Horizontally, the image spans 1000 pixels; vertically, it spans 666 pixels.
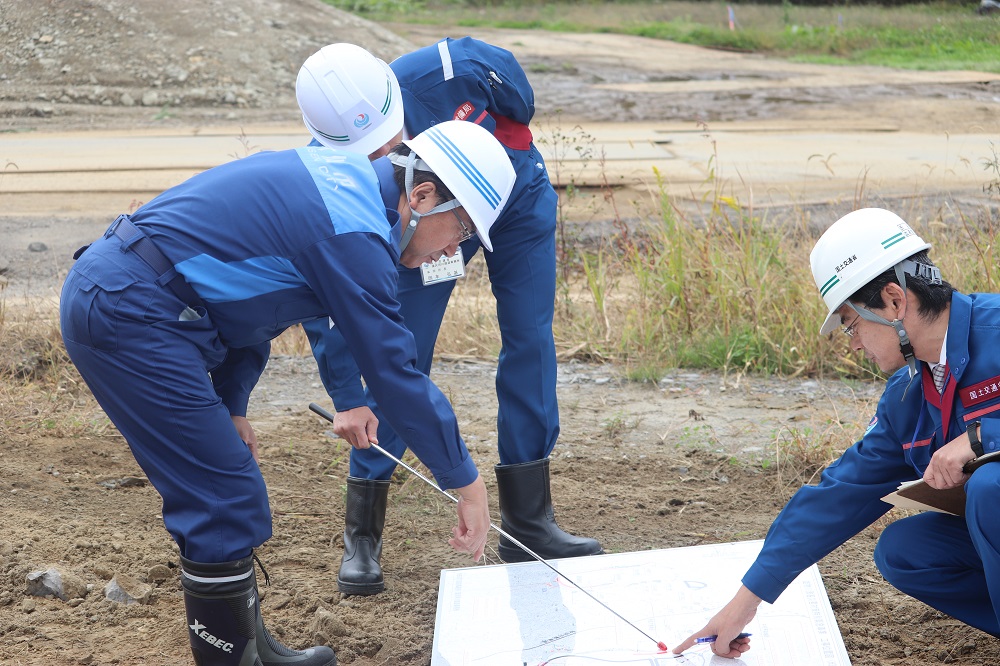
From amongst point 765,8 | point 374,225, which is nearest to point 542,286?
point 374,225

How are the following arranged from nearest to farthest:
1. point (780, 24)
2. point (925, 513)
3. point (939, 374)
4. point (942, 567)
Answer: point (939, 374)
point (942, 567)
point (925, 513)
point (780, 24)

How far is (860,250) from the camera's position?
2701 mm

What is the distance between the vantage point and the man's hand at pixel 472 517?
106 inches

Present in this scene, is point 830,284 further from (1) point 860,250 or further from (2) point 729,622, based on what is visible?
(2) point 729,622

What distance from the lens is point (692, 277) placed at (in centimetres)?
606

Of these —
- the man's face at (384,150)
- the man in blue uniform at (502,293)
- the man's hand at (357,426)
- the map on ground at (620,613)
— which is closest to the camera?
the map on ground at (620,613)

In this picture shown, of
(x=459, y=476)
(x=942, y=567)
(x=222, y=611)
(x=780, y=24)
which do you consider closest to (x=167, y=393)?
(x=222, y=611)

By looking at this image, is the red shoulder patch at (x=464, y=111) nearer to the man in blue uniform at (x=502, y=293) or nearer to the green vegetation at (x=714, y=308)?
the man in blue uniform at (x=502, y=293)

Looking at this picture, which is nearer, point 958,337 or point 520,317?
point 958,337

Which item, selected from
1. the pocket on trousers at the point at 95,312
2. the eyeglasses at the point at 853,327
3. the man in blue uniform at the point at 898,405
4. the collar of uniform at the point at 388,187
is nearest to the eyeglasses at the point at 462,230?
the collar of uniform at the point at 388,187

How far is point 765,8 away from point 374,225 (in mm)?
25012

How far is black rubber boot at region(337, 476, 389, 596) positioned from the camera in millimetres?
3729

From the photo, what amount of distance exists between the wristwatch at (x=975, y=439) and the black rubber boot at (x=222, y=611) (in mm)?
1971

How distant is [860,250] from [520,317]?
1.44 m
